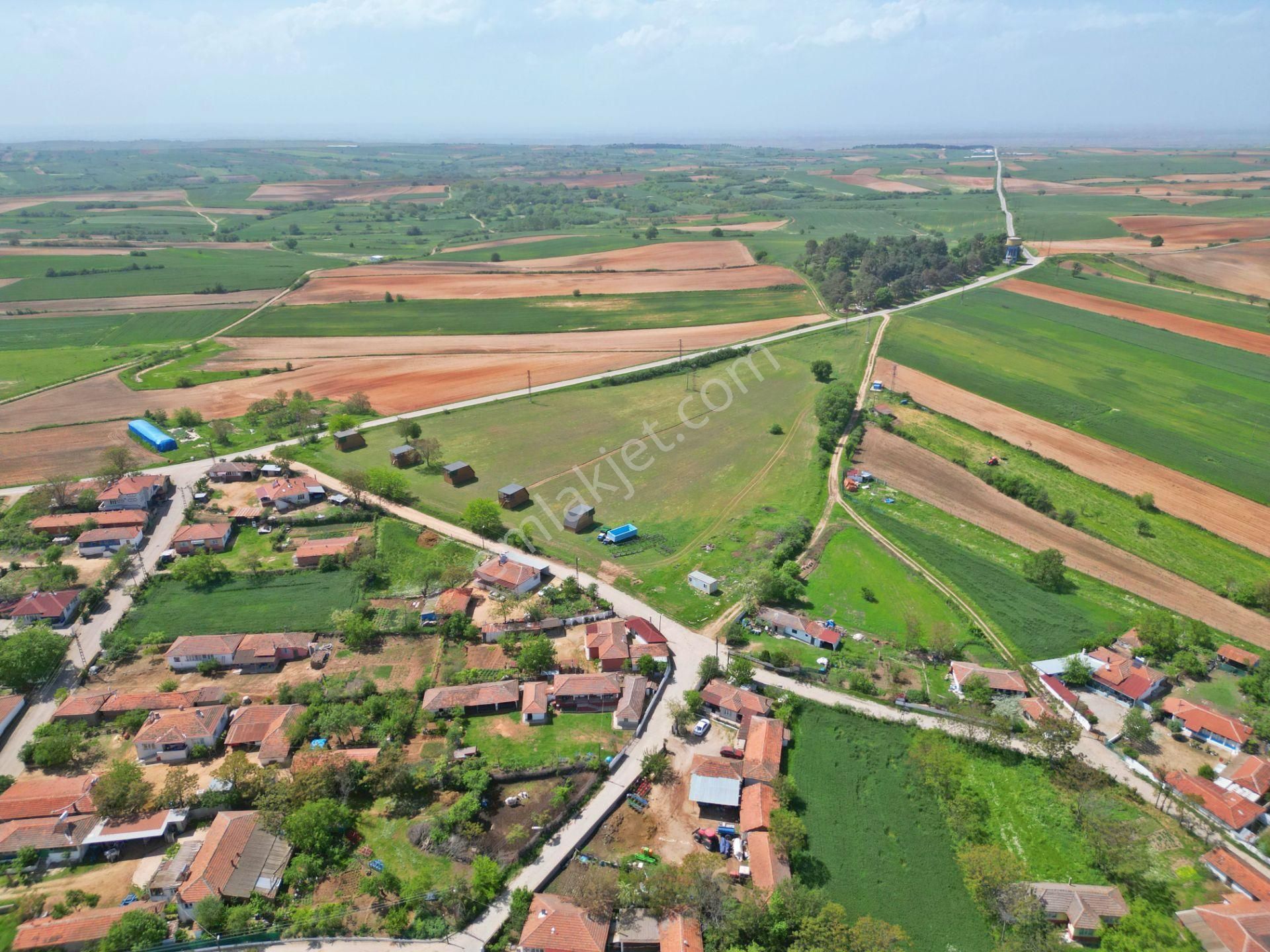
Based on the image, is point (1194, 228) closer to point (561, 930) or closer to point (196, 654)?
point (561, 930)

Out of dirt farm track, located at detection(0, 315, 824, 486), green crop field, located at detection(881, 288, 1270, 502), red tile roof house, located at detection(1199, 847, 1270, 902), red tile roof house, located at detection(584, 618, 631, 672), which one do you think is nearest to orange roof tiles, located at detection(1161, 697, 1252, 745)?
red tile roof house, located at detection(1199, 847, 1270, 902)

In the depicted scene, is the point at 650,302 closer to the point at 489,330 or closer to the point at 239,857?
the point at 489,330

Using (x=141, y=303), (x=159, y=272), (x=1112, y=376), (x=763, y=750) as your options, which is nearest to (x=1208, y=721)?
(x=763, y=750)

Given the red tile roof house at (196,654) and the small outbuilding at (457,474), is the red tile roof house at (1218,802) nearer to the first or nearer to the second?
the red tile roof house at (196,654)

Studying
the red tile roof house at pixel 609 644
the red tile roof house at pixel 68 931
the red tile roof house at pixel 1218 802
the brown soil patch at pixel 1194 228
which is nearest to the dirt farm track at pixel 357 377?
the red tile roof house at pixel 609 644

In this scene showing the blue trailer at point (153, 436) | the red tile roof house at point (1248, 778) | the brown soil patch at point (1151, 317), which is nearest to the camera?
the red tile roof house at point (1248, 778)

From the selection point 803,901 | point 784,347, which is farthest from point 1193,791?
point 784,347

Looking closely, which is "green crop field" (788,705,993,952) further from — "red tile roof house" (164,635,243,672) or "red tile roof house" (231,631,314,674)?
"red tile roof house" (164,635,243,672)

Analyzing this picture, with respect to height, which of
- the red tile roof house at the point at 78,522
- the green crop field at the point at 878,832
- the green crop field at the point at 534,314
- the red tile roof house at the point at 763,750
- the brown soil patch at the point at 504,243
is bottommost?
the green crop field at the point at 878,832
